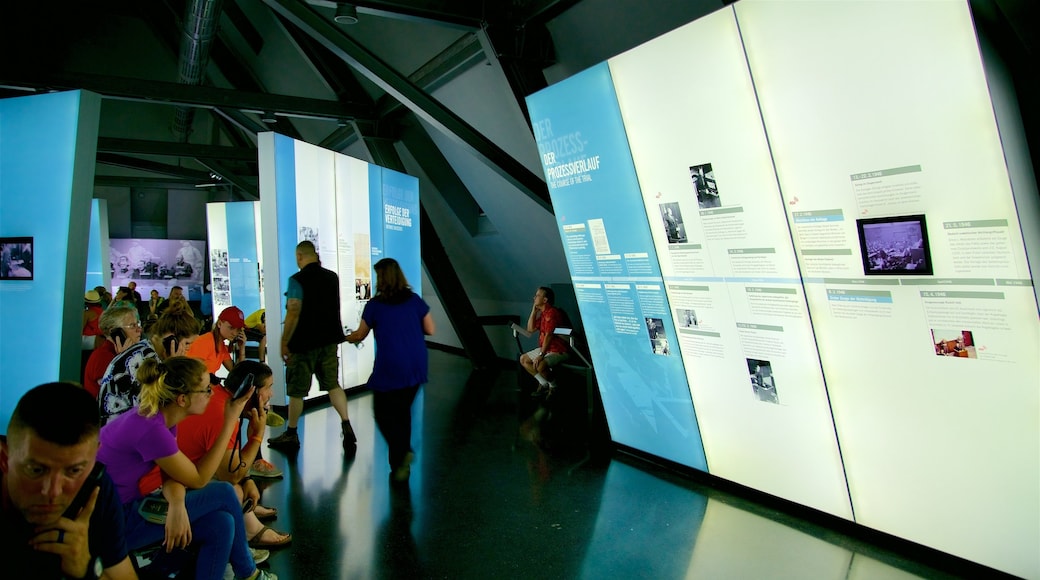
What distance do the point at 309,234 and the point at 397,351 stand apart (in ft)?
11.0

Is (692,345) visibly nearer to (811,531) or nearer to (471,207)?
(811,531)

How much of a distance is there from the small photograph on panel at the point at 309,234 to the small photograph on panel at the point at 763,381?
4.94 metres

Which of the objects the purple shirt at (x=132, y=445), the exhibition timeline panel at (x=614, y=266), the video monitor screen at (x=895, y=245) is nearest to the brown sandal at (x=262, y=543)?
the purple shirt at (x=132, y=445)

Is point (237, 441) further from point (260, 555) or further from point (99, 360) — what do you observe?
point (99, 360)

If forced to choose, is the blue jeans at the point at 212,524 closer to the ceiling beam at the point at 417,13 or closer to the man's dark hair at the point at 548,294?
the ceiling beam at the point at 417,13

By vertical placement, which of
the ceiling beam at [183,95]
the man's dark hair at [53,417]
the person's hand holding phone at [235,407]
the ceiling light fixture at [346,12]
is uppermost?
the ceiling beam at [183,95]

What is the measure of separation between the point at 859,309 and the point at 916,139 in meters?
0.91

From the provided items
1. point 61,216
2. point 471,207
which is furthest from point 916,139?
point 471,207

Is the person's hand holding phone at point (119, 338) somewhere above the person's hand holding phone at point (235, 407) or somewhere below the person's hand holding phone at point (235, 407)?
above

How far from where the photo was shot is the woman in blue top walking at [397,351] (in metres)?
4.35

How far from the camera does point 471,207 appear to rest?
1027cm

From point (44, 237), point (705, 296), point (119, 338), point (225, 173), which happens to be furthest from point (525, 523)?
point (225, 173)

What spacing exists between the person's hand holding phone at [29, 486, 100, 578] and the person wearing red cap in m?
2.51

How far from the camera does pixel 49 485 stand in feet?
5.23
